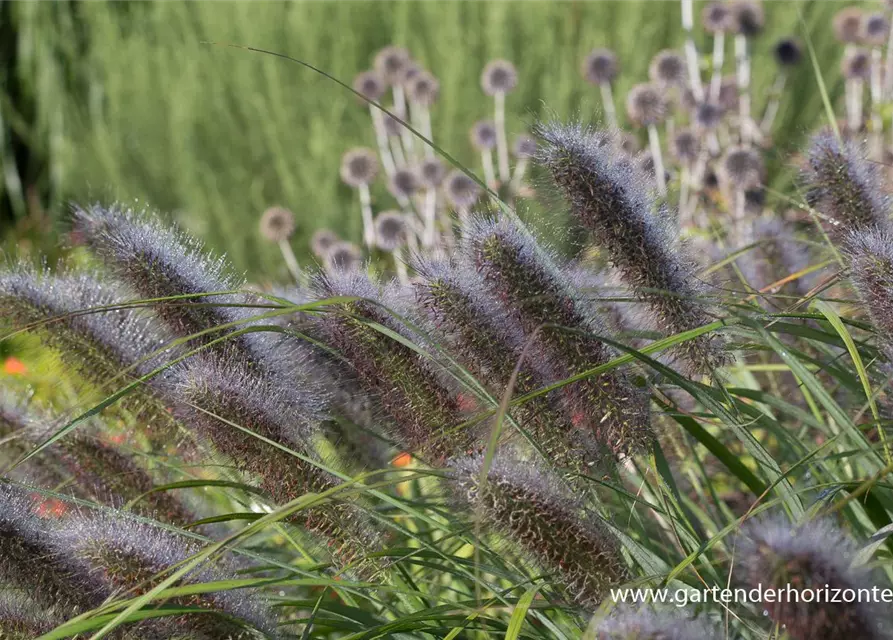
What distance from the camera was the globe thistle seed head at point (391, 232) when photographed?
4.31 metres

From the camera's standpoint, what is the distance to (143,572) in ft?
4.55

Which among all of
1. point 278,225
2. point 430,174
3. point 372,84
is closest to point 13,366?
point 278,225

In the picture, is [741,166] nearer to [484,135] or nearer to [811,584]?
[484,135]

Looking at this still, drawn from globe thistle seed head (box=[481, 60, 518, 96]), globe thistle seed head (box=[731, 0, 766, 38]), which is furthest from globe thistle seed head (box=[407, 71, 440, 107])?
globe thistle seed head (box=[731, 0, 766, 38])

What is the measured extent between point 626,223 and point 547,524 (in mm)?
466

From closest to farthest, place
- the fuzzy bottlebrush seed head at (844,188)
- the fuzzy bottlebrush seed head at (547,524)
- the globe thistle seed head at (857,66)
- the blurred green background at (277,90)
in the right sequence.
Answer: the fuzzy bottlebrush seed head at (547,524) → the fuzzy bottlebrush seed head at (844,188) → the globe thistle seed head at (857,66) → the blurred green background at (277,90)

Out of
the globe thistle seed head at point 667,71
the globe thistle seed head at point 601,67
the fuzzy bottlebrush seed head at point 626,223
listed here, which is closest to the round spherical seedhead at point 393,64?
the globe thistle seed head at point 601,67

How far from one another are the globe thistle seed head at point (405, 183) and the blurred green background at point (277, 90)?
1.75 meters

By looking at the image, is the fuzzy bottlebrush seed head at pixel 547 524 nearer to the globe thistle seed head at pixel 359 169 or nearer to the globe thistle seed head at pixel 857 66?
the globe thistle seed head at pixel 359 169

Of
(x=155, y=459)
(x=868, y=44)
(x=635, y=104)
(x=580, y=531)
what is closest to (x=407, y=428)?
(x=580, y=531)

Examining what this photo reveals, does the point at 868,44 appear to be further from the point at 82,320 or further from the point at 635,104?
the point at 82,320

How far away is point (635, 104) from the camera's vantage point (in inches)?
175

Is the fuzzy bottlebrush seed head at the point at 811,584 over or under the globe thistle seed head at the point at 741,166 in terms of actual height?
over

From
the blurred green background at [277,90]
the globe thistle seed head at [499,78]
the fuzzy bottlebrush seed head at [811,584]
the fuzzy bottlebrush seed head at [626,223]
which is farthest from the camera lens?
the blurred green background at [277,90]
